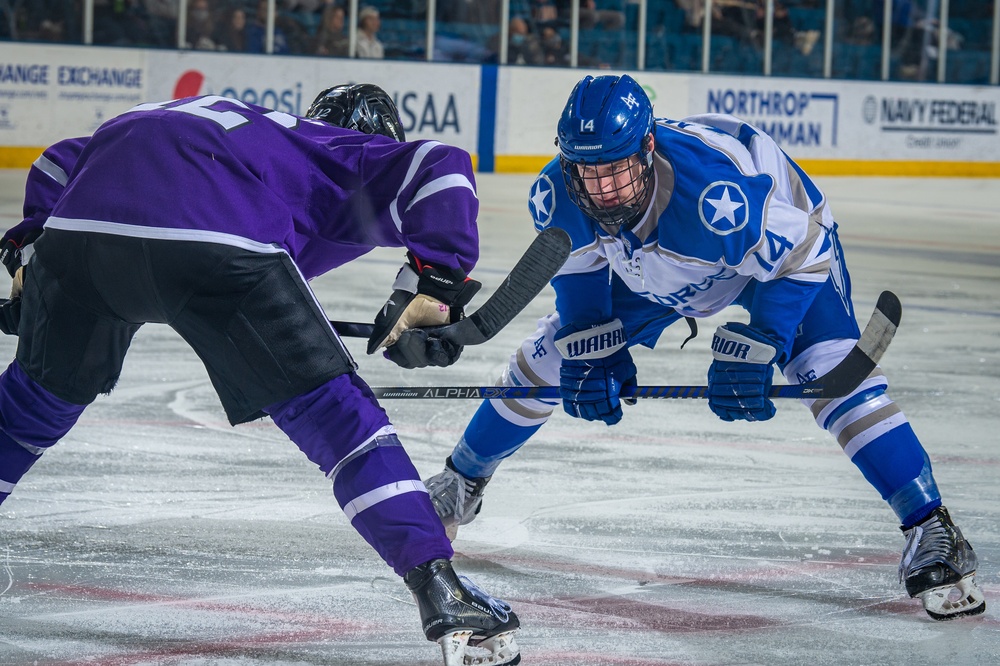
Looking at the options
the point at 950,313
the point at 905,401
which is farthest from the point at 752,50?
the point at 905,401

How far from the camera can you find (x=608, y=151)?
2816 mm

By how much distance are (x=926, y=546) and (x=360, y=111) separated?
1489 millimetres

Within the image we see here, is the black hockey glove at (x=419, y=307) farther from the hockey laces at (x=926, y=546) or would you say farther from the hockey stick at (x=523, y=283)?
the hockey laces at (x=926, y=546)

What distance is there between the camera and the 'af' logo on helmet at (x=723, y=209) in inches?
112

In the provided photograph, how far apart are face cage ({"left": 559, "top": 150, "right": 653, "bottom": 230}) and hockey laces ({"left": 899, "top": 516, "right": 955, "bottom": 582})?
2.98 ft

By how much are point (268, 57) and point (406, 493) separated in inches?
490

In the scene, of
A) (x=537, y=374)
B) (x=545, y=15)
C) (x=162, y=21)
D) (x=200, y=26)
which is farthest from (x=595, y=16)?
(x=537, y=374)

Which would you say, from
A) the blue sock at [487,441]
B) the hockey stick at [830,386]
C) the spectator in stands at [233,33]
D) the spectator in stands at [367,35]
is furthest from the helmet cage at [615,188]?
the spectator in stands at [367,35]

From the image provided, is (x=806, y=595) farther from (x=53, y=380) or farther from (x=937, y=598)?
(x=53, y=380)

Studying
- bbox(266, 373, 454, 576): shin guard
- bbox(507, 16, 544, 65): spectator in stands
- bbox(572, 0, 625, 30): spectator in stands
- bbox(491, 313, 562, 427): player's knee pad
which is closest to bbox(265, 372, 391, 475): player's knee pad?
bbox(266, 373, 454, 576): shin guard

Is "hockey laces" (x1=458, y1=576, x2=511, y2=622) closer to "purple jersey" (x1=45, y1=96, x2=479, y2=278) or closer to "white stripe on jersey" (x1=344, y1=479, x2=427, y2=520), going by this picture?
"white stripe on jersey" (x1=344, y1=479, x2=427, y2=520)

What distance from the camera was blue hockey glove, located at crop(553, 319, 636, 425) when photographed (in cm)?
311

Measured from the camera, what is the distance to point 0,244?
2.93 m

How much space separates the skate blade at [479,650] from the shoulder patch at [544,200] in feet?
3.28
